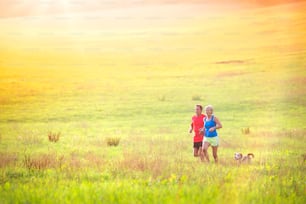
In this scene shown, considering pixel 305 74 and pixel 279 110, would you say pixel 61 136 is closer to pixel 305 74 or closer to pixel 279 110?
pixel 279 110

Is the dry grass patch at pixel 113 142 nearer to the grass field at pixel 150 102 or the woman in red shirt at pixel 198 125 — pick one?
the grass field at pixel 150 102

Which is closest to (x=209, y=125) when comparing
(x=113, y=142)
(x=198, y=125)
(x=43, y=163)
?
(x=198, y=125)

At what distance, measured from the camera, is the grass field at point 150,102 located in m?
9.44

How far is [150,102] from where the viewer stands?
26.7 meters

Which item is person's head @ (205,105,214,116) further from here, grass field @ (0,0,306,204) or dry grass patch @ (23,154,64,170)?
dry grass patch @ (23,154,64,170)

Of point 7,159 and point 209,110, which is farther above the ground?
point 209,110

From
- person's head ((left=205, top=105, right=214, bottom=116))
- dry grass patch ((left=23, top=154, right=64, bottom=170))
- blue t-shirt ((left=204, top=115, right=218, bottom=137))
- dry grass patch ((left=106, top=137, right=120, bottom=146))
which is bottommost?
dry grass patch ((left=23, top=154, right=64, bottom=170))

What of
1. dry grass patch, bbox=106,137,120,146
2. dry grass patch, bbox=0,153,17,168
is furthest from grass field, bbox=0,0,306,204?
dry grass patch, bbox=106,137,120,146

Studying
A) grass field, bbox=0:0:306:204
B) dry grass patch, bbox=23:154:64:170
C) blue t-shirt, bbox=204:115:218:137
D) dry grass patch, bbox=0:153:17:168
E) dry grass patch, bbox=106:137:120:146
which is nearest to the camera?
grass field, bbox=0:0:306:204

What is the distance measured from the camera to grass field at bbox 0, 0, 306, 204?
9438 mm

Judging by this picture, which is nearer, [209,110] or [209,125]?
[209,110]

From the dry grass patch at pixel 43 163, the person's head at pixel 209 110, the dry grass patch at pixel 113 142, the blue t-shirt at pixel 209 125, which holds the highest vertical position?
the person's head at pixel 209 110

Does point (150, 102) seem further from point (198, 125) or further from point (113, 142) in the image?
point (198, 125)

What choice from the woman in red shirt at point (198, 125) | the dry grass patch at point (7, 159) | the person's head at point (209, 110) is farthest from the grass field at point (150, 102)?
the person's head at point (209, 110)
